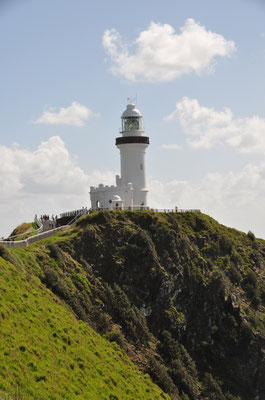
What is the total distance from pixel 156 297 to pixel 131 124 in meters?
23.2

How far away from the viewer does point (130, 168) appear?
217ft

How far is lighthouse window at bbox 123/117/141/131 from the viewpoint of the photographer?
6712cm

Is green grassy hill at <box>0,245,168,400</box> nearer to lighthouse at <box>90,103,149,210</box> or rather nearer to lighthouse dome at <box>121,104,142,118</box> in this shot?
lighthouse at <box>90,103,149,210</box>

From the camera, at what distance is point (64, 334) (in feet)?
109

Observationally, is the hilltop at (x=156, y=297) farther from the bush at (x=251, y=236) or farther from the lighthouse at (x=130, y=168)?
the lighthouse at (x=130, y=168)

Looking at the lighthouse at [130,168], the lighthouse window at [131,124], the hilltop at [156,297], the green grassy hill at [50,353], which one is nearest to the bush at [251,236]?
the hilltop at [156,297]

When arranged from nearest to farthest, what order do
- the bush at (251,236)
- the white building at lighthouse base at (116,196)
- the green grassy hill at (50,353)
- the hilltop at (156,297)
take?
the green grassy hill at (50,353), the hilltop at (156,297), the white building at lighthouse base at (116,196), the bush at (251,236)

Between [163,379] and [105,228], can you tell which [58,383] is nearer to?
[163,379]

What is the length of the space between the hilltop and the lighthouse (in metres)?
6.14

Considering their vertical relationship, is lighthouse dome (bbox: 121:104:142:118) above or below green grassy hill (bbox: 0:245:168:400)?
above

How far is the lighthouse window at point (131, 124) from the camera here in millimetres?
67125

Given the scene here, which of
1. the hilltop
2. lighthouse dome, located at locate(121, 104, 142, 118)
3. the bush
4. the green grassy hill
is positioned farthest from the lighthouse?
the green grassy hill

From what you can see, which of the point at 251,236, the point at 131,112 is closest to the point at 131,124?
the point at 131,112

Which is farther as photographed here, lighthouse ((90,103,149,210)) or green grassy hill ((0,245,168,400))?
lighthouse ((90,103,149,210))
